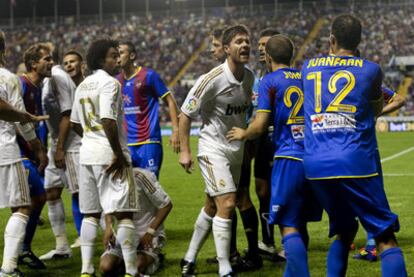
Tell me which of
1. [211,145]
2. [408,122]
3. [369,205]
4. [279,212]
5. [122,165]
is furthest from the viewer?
[408,122]

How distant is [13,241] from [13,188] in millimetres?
508

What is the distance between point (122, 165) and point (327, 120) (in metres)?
2.09

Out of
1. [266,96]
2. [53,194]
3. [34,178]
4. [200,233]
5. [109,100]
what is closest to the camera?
[266,96]

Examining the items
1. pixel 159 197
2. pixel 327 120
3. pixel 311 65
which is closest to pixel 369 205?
pixel 327 120

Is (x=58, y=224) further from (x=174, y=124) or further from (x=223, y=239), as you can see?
(x=223, y=239)

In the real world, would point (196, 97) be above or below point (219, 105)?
above

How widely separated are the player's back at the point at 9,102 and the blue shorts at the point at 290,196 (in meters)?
2.62

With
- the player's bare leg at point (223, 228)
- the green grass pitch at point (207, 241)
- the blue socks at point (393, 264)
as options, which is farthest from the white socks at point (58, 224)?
the blue socks at point (393, 264)

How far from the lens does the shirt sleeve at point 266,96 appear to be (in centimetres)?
643

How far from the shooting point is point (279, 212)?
6336 millimetres

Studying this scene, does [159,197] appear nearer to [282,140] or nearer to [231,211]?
[231,211]

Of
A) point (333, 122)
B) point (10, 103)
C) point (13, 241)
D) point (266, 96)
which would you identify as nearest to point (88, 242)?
point (13, 241)

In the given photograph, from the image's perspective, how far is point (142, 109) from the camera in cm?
919

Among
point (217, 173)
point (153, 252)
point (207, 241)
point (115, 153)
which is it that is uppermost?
point (115, 153)
